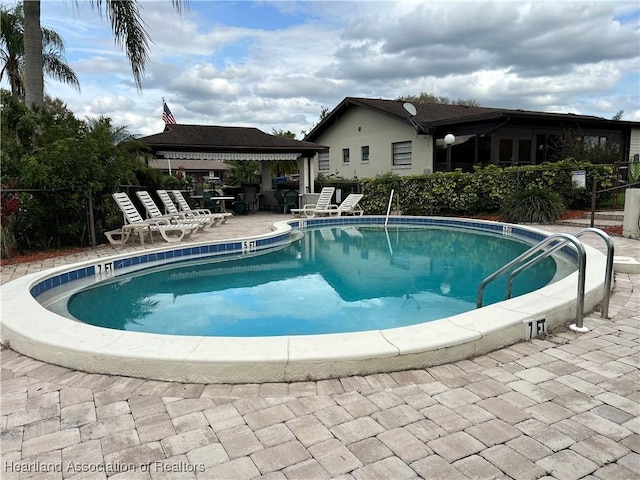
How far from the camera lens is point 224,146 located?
1581cm

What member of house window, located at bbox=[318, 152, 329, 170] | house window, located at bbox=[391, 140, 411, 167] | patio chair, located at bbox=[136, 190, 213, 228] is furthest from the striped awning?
house window, located at bbox=[318, 152, 329, 170]

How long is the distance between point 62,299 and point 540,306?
20.6 feet

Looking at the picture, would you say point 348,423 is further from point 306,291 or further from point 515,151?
point 515,151

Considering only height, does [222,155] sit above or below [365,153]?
A: below

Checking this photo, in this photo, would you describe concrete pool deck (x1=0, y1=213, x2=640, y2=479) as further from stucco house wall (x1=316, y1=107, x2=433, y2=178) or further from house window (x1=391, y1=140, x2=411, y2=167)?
house window (x1=391, y1=140, x2=411, y2=167)

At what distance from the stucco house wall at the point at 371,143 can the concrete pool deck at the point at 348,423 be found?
16227 mm

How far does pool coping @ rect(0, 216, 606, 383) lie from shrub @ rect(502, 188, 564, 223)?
30.1 ft

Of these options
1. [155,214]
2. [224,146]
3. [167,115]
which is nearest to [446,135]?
[224,146]

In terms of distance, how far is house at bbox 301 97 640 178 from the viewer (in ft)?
55.7

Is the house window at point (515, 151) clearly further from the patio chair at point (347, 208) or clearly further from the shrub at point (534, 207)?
the patio chair at point (347, 208)

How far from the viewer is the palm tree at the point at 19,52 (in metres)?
18.3

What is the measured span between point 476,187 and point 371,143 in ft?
27.7

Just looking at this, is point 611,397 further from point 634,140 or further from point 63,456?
point 634,140

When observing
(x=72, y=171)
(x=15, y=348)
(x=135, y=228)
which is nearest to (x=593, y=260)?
(x=15, y=348)
